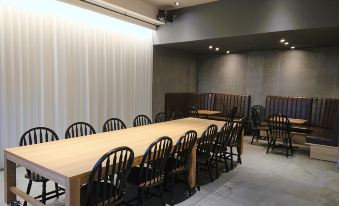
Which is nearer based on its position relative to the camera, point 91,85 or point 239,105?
point 91,85

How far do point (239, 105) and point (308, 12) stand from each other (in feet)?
11.5

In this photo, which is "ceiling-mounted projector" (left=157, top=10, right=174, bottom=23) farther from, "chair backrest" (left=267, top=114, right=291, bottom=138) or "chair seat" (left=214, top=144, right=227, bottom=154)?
"chair seat" (left=214, top=144, right=227, bottom=154)

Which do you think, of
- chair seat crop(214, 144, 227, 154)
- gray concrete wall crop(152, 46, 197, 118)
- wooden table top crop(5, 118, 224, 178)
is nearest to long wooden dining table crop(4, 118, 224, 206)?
wooden table top crop(5, 118, 224, 178)

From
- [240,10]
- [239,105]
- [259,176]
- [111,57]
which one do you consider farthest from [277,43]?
[111,57]

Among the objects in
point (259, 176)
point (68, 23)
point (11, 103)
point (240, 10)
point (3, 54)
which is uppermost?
point (240, 10)

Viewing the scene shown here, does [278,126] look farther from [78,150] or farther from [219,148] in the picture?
[78,150]

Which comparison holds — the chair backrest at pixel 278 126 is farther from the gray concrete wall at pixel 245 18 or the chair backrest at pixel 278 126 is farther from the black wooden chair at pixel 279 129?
the gray concrete wall at pixel 245 18

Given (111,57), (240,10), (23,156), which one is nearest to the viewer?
(23,156)

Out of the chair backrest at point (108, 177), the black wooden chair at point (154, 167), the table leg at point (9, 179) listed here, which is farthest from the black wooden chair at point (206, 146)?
→ the table leg at point (9, 179)

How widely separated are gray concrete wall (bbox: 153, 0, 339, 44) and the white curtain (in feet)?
3.46

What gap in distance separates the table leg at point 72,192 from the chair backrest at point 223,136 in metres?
2.34

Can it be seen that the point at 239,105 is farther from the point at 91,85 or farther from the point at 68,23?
the point at 68,23

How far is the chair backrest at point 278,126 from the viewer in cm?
514

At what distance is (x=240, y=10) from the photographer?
5047 mm
